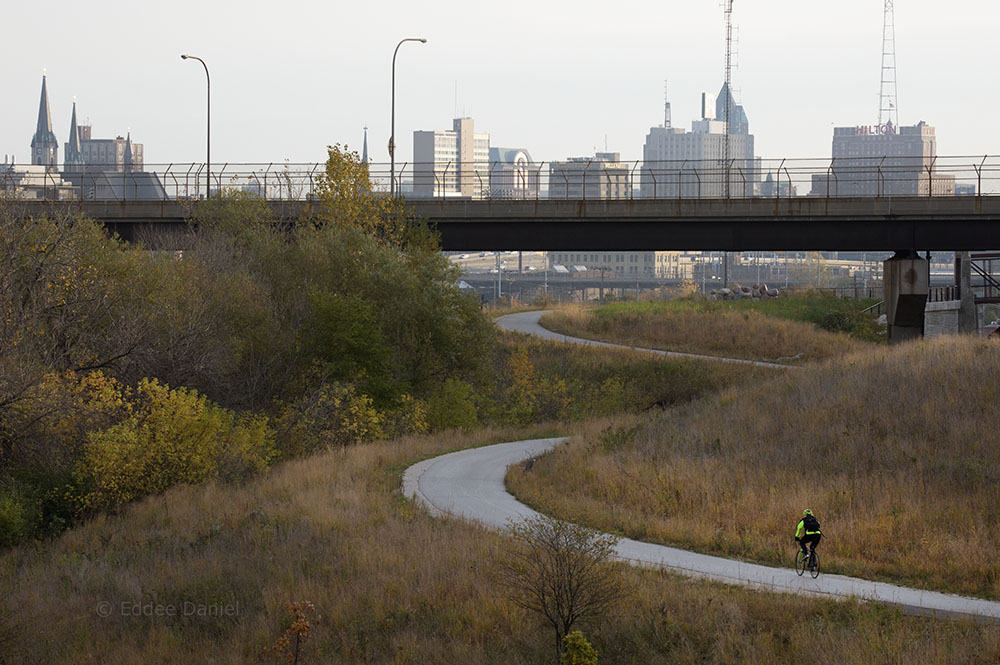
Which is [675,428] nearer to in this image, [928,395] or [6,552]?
[928,395]

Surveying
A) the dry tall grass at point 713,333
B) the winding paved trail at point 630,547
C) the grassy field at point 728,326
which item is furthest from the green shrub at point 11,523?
the grassy field at point 728,326

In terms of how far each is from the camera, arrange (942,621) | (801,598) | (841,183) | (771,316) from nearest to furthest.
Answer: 1. (942,621)
2. (801,598)
3. (841,183)
4. (771,316)

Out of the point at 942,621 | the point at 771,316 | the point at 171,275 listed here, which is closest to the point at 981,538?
the point at 942,621

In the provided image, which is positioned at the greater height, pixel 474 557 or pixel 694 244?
pixel 694 244

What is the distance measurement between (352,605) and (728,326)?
48.1 metres

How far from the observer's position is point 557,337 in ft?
207

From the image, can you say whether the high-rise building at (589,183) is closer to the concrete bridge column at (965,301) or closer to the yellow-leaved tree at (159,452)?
the concrete bridge column at (965,301)

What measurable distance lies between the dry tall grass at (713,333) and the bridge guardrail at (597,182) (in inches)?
465

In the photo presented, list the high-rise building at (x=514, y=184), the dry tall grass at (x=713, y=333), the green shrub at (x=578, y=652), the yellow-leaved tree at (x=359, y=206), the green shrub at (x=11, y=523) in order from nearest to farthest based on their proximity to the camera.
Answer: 1. the green shrub at (x=578, y=652)
2. the green shrub at (x=11, y=523)
3. the yellow-leaved tree at (x=359, y=206)
4. the high-rise building at (x=514, y=184)
5. the dry tall grass at (x=713, y=333)

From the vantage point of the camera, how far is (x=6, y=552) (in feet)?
74.0

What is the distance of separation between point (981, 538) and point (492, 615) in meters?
8.23

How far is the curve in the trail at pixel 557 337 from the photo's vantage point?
52.8 meters

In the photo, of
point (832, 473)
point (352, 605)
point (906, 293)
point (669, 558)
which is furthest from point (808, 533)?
point (906, 293)

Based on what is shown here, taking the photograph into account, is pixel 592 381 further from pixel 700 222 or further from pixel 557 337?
pixel 557 337
